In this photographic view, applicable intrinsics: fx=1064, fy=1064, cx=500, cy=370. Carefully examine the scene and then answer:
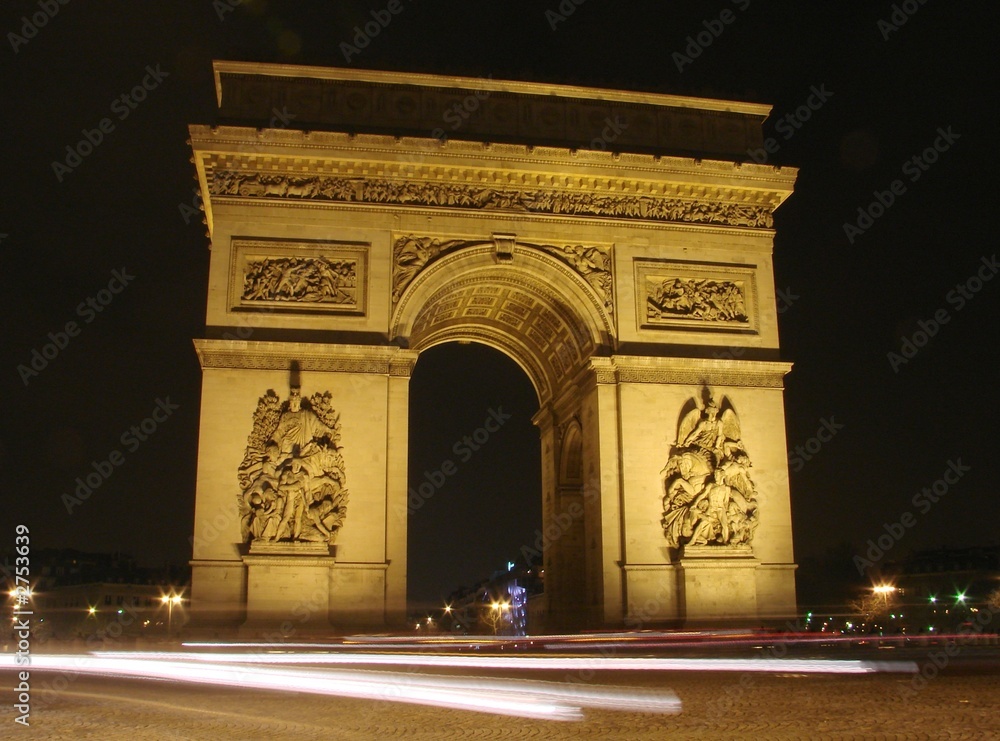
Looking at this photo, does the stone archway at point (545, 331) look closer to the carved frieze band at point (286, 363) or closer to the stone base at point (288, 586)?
the carved frieze band at point (286, 363)

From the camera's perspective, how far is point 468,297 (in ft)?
91.8

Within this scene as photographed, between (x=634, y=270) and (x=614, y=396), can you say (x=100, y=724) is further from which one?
(x=634, y=270)

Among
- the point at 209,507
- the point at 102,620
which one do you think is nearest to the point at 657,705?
the point at 209,507

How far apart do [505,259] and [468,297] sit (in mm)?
2697

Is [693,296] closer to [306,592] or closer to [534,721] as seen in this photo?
[306,592]

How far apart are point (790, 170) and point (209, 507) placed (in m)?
16.3

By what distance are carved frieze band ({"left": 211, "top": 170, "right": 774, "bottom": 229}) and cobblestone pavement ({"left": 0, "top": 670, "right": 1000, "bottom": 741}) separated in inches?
526

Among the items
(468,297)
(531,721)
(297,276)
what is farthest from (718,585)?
(531,721)

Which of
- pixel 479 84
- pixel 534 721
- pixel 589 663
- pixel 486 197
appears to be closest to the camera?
pixel 534 721

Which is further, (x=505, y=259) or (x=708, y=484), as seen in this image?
(x=505, y=259)

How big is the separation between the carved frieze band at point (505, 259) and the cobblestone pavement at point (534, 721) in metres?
12.6

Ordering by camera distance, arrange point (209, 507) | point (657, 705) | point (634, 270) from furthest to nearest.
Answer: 1. point (634, 270)
2. point (209, 507)
3. point (657, 705)

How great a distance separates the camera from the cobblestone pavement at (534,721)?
9.86m

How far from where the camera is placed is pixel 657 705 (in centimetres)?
1195
